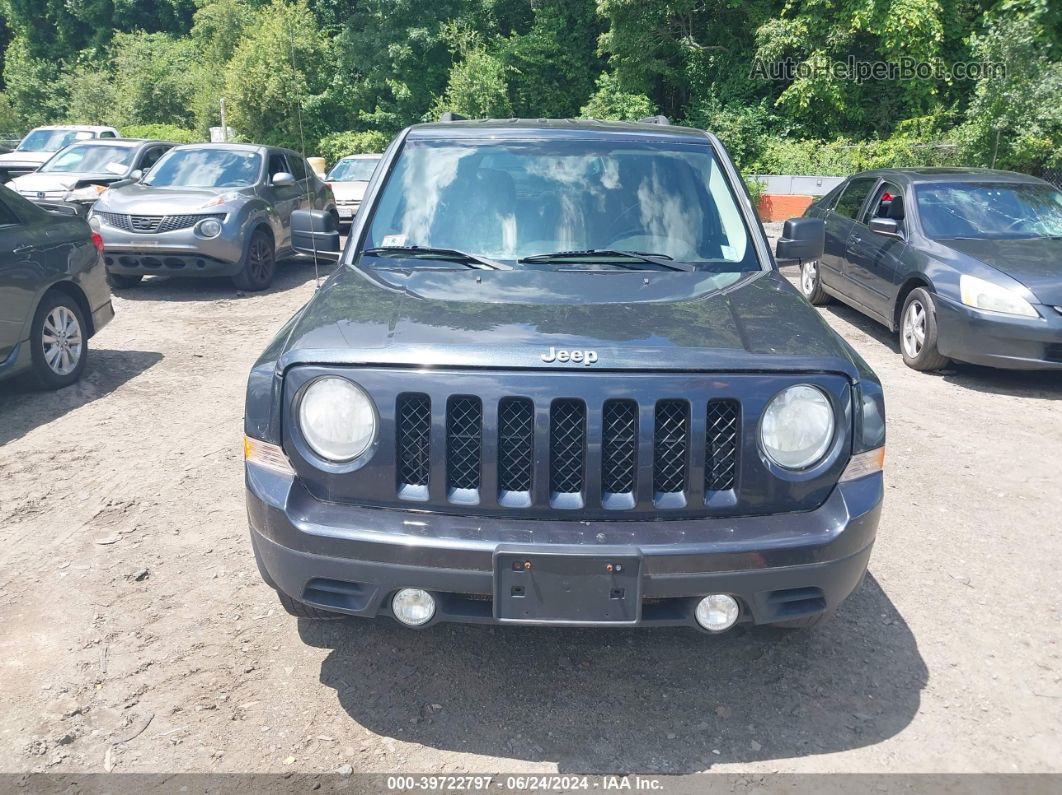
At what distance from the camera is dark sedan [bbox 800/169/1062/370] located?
6.90m

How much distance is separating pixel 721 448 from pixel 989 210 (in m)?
6.57

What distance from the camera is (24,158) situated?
57.3 ft

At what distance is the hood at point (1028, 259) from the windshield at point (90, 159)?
11.9 meters

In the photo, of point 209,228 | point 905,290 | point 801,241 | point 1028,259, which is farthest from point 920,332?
point 209,228

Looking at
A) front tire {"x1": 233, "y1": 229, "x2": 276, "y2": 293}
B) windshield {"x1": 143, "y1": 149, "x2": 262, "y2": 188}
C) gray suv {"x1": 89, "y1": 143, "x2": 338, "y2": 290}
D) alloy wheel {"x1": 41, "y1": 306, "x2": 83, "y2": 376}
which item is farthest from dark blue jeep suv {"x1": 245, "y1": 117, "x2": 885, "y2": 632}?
windshield {"x1": 143, "y1": 149, "x2": 262, "y2": 188}

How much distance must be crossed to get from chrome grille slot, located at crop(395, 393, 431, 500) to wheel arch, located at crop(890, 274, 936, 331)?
5975 mm

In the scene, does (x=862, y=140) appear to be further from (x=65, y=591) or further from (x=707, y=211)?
(x=65, y=591)

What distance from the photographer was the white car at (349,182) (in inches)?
645

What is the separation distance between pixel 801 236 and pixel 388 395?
255 centimetres

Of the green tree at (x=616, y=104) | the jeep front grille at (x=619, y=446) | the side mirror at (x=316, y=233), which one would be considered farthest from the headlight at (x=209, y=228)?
the green tree at (x=616, y=104)

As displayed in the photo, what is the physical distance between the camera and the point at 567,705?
3.17 m

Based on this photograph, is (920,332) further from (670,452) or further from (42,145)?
(42,145)

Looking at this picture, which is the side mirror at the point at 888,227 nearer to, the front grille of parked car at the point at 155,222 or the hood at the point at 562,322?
the hood at the point at 562,322

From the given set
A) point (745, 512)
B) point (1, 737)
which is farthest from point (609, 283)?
point (1, 737)
